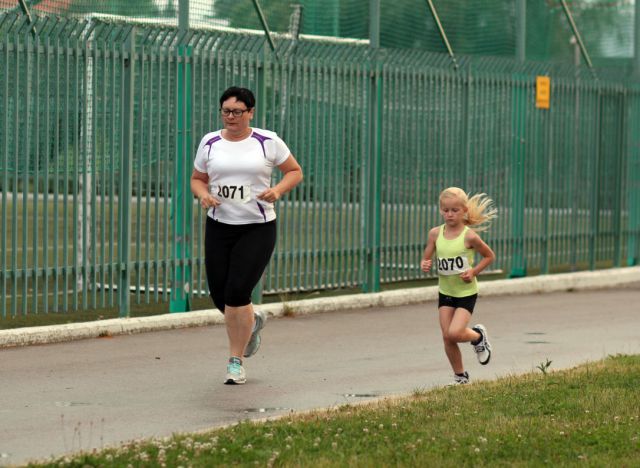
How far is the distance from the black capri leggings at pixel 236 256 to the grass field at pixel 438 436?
1458 mm

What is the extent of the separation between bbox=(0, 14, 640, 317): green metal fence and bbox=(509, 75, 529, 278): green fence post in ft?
0.08

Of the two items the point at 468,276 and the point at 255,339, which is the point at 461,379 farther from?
the point at 255,339

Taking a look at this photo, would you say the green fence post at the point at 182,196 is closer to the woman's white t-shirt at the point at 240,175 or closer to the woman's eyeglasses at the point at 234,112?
the woman's white t-shirt at the point at 240,175

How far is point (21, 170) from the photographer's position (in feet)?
36.7

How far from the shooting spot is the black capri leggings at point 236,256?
938 centimetres

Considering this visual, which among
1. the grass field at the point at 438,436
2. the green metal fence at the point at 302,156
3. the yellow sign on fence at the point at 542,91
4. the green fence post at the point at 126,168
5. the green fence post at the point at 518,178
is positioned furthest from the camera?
the yellow sign on fence at the point at 542,91

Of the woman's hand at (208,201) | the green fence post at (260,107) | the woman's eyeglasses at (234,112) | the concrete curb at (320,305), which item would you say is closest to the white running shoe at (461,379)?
the woman's hand at (208,201)

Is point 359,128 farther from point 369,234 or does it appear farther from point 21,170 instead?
point 21,170

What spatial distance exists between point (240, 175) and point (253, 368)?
5.05 feet

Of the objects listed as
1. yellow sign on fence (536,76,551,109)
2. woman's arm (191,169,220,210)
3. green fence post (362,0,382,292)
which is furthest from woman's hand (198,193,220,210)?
yellow sign on fence (536,76,551,109)

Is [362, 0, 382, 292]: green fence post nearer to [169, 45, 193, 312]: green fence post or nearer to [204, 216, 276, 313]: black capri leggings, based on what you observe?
[169, 45, 193, 312]: green fence post

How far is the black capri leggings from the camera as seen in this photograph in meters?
9.38

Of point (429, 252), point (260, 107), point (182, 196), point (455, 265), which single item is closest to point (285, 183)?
point (429, 252)

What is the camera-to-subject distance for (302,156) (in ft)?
46.7
